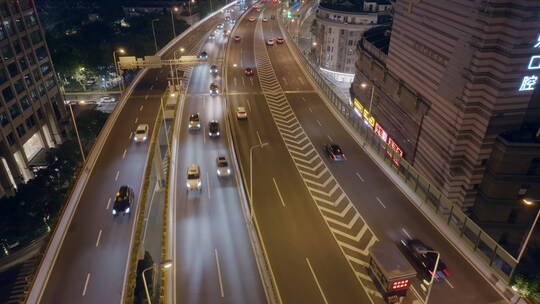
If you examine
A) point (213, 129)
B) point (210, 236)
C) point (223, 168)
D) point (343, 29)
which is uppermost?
point (343, 29)

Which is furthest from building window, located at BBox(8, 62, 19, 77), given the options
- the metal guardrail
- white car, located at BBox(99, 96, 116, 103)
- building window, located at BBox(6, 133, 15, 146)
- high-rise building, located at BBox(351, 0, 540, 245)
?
high-rise building, located at BBox(351, 0, 540, 245)

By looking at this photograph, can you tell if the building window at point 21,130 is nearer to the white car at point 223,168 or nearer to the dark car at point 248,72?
the white car at point 223,168

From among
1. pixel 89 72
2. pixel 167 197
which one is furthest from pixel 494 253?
pixel 89 72

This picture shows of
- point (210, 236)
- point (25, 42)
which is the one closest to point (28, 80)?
point (25, 42)

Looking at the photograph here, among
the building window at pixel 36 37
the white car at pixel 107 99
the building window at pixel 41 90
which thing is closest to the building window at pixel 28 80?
the building window at pixel 41 90

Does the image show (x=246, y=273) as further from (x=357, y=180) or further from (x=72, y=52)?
(x=72, y=52)

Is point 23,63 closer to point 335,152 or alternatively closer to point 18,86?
point 18,86
